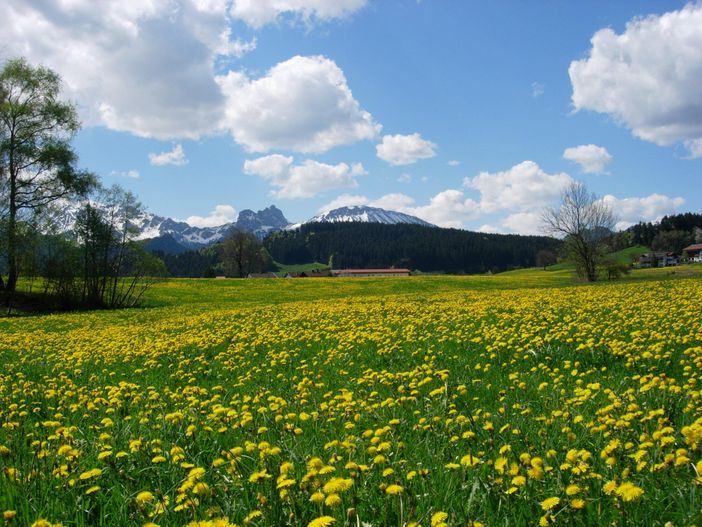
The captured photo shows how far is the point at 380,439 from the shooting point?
3660 mm

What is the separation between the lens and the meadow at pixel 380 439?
102 inches

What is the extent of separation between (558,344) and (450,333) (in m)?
2.52

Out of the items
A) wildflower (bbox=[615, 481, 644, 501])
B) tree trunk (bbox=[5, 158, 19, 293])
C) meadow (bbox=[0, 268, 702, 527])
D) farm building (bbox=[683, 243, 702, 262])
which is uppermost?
farm building (bbox=[683, 243, 702, 262])

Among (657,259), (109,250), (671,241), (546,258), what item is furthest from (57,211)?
(671,241)

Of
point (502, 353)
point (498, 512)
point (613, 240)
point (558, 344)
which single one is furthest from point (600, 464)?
point (613, 240)

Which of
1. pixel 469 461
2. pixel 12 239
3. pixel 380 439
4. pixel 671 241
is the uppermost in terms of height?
pixel 671 241

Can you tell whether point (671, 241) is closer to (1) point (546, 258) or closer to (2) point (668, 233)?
(2) point (668, 233)

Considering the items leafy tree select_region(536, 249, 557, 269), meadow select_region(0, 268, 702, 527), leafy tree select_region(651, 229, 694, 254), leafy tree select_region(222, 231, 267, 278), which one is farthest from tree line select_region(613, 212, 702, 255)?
meadow select_region(0, 268, 702, 527)

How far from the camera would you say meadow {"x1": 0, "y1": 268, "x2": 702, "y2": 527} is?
102 inches

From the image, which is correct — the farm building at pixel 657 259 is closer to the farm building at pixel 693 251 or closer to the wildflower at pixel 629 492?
the farm building at pixel 693 251

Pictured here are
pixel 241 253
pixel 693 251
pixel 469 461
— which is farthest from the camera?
pixel 693 251

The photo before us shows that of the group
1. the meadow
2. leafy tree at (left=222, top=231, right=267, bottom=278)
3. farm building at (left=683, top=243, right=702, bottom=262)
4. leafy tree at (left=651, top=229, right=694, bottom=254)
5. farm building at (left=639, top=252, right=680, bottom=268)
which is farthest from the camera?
leafy tree at (left=651, top=229, right=694, bottom=254)

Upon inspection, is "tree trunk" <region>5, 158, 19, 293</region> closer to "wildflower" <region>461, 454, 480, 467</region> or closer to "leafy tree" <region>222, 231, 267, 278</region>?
"wildflower" <region>461, 454, 480, 467</region>

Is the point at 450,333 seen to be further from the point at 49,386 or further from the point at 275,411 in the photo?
the point at 49,386
